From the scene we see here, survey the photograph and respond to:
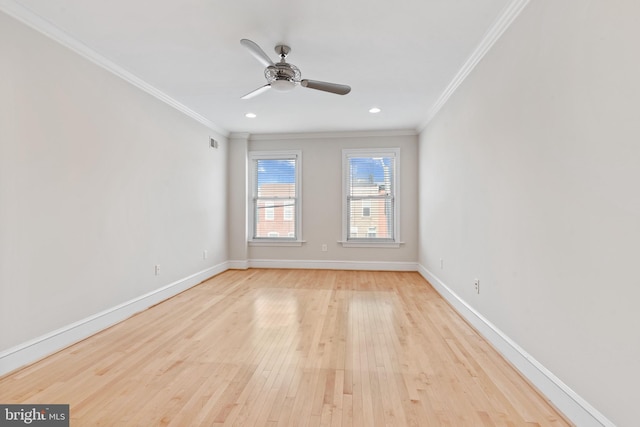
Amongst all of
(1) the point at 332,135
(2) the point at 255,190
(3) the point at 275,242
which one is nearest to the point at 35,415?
(3) the point at 275,242

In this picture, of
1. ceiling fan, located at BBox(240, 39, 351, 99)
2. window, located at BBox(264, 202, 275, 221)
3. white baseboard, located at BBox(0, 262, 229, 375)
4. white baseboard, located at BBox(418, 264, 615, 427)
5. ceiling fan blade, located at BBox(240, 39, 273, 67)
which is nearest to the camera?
white baseboard, located at BBox(418, 264, 615, 427)

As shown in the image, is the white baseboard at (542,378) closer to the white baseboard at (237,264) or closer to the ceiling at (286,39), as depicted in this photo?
the ceiling at (286,39)

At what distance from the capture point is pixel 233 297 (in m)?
3.91

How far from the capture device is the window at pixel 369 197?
5.63 meters

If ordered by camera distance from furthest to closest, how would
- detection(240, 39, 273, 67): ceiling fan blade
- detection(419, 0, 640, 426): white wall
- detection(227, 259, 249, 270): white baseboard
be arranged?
detection(227, 259, 249, 270): white baseboard
detection(240, 39, 273, 67): ceiling fan blade
detection(419, 0, 640, 426): white wall

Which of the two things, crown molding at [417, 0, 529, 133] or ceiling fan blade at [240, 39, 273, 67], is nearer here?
crown molding at [417, 0, 529, 133]

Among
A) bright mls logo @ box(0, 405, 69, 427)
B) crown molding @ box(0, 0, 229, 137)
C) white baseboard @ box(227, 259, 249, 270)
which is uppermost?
crown molding @ box(0, 0, 229, 137)

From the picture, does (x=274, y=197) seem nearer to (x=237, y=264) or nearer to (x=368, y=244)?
(x=237, y=264)

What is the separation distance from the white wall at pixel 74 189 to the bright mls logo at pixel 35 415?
56 centimetres

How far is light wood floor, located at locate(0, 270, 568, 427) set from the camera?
164cm

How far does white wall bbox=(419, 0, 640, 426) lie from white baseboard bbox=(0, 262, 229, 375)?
339 centimetres

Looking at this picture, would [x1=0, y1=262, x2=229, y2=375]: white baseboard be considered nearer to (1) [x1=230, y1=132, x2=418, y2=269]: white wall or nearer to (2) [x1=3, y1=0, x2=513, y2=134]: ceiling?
(1) [x1=230, y1=132, x2=418, y2=269]: white wall

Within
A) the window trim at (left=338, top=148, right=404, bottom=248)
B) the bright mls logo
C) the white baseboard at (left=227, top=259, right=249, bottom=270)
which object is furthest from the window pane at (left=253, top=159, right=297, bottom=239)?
the bright mls logo

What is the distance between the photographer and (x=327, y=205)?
18.8ft
